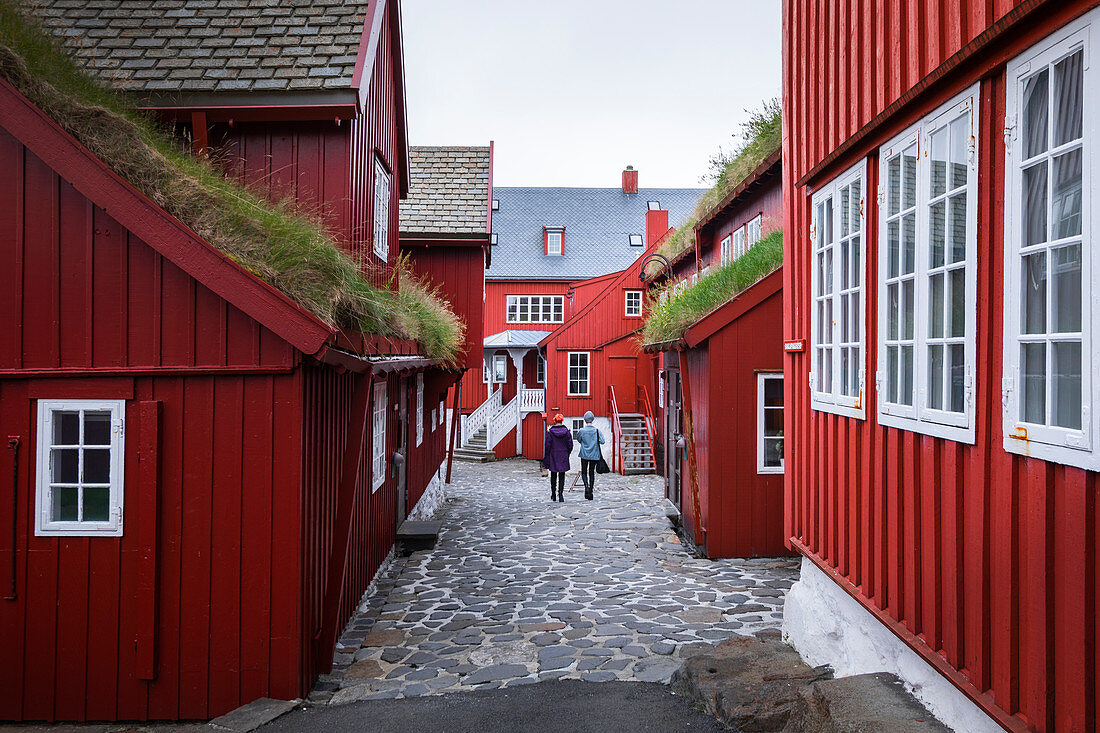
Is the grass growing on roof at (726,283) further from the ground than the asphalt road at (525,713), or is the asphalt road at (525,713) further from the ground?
the grass growing on roof at (726,283)

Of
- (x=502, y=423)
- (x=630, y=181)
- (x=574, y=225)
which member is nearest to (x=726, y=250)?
(x=502, y=423)

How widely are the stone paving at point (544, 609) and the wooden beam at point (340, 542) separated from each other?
0.26 meters

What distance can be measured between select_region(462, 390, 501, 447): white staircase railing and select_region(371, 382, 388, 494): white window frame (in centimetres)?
1690

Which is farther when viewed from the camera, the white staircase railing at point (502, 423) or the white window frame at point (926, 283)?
the white staircase railing at point (502, 423)

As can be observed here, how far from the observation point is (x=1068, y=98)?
8.98ft

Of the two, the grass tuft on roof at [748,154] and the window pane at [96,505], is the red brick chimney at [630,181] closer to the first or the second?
the grass tuft on roof at [748,154]

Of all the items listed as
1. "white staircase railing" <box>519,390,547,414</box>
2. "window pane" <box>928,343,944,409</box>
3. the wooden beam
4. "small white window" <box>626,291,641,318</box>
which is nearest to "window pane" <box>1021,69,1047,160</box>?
"window pane" <box>928,343,944,409</box>

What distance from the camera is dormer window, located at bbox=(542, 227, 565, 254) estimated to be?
33875 mm

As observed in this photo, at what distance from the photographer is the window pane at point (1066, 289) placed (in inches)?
105

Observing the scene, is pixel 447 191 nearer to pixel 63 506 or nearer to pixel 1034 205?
pixel 63 506

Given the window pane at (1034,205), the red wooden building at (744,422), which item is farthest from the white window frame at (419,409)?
the window pane at (1034,205)

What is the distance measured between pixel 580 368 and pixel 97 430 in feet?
66.0

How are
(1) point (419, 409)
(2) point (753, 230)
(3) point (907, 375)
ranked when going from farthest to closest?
(1) point (419, 409), (2) point (753, 230), (3) point (907, 375)

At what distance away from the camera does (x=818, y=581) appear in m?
5.70
